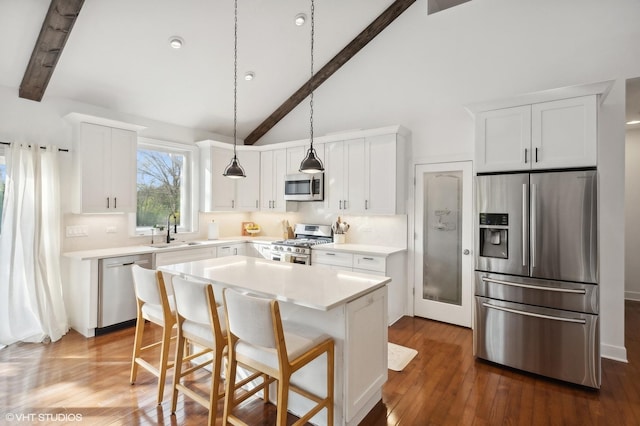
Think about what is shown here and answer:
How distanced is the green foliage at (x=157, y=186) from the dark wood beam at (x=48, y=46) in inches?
54.5

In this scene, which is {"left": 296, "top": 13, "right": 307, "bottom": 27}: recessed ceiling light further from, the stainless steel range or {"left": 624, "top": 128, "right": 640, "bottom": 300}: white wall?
{"left": 624, "top": 128, "right": 640, "bottom": 300}: white wall

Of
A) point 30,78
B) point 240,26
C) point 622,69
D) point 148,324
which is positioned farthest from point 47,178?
point 622,69

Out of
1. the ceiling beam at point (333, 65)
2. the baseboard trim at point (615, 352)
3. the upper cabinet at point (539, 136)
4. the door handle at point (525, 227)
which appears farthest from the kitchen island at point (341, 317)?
the ceiling beam at point (333, 65)

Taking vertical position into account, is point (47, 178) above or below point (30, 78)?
below

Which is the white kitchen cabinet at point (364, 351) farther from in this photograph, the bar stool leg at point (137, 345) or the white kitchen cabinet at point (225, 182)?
the white kitchen cabinet at point (225, 182)

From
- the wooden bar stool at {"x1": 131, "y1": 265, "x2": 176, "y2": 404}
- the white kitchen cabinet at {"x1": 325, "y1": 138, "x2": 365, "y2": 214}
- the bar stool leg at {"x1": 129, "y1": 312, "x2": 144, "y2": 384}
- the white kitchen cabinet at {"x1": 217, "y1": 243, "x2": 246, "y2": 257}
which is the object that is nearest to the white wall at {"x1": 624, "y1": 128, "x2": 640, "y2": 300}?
the white kitchen cabinet at {"x1": 325, "y1": 138, "x2": 365, "y2": 214}

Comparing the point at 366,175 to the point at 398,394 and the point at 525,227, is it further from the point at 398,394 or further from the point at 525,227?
the point at 398,394

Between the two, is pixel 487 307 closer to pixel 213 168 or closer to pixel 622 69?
pixel 622 69

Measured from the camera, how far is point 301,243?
472cm

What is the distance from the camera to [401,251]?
4.30 metres

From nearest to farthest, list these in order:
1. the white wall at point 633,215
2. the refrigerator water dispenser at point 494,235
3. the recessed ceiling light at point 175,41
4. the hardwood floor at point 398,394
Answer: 1. the hardwood floor at point 398,394
2. the refrigerator water dispenser at point 494,235
3. the recessed ceiling light at point 175,41
4. the white wall at point 633,215

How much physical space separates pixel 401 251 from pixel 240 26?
3.39 meters

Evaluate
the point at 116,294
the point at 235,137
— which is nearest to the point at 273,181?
the point at 235,137

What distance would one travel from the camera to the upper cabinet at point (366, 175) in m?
4.21
